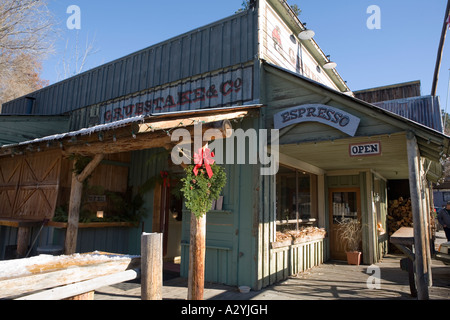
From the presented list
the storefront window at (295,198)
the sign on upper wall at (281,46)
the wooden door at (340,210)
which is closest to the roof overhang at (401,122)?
the sign on upper wall at (281,46)

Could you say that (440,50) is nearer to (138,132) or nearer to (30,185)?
(138,132)

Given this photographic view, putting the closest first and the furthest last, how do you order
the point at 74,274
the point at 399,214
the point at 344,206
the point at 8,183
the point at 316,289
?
the point at 74,274
the point at 316,289
the point at 8,183
the point at 344,206
the point at 399,214

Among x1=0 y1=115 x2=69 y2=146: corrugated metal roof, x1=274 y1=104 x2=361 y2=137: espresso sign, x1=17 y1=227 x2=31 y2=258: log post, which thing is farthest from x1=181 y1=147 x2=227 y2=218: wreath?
x1=0 y1=115 x2=69 y2=146: corrugated metal roof

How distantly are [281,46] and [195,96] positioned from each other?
8.35ft

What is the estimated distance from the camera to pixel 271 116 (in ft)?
21.6

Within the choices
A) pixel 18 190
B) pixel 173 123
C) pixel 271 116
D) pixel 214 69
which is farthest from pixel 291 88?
pixel 18 190

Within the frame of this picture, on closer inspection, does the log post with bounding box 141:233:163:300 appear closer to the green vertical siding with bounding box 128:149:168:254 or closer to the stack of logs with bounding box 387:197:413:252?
the green vertical siding with bounding box 128:149:168:254

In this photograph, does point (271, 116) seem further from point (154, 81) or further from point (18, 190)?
point (18, 190)

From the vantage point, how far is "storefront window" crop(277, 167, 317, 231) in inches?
295

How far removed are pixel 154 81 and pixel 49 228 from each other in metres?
4.68

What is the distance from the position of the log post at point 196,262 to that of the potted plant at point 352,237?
592 cm

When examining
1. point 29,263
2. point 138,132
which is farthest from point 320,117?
point 29,263

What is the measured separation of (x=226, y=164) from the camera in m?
6.86

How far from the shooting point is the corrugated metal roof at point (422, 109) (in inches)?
332
